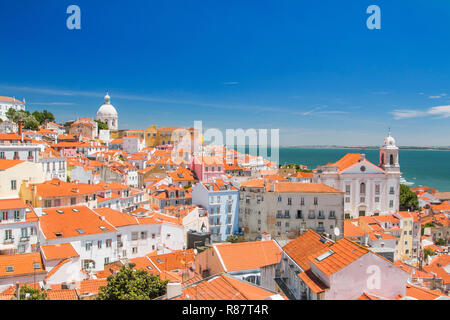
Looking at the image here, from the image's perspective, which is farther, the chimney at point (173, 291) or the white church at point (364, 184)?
the white church at point (364, 184)

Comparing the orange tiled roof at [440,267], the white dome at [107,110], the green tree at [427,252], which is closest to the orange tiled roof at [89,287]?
the orange tiled roof at [440,267]

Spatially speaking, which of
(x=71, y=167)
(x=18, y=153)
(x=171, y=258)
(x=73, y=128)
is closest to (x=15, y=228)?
(x=171, y=258)

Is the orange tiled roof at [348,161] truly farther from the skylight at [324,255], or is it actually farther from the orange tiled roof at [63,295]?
the orange tiled roof at [63,295]

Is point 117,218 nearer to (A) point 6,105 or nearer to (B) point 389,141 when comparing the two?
(B) point 389,141

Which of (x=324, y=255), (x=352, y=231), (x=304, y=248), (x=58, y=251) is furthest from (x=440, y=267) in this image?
(x=58, y=251)
